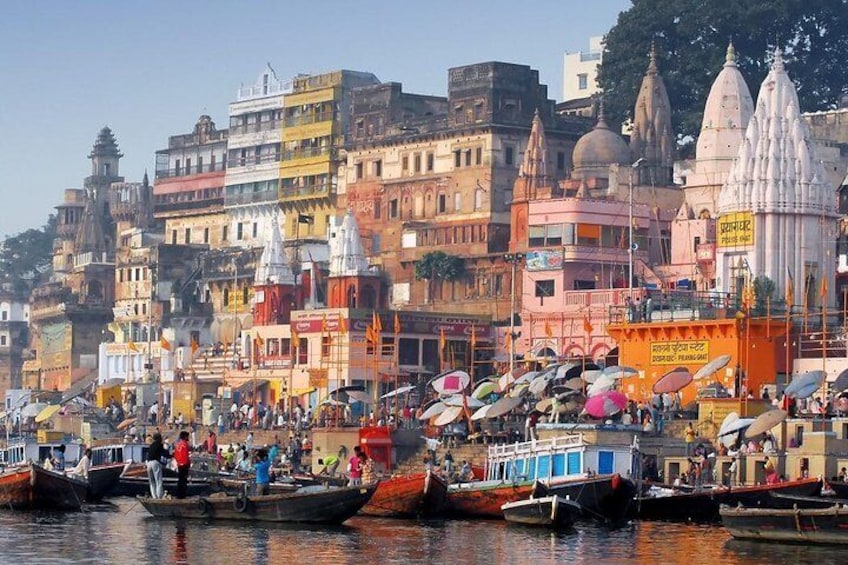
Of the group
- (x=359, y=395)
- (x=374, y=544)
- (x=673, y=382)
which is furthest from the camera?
(x=359, y=395)

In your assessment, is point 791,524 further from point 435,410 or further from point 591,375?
point 435,410

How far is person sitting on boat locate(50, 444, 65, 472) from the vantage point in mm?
52250

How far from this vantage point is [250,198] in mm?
93625

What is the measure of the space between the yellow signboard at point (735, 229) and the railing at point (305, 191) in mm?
28749

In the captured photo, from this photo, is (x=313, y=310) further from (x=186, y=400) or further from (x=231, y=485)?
(x=231, y=485)

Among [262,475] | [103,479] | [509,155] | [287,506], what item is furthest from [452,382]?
[509,155]

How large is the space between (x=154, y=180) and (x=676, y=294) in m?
44.0

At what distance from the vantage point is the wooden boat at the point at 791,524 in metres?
36.9

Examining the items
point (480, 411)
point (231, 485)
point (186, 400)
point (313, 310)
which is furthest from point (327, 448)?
point (186, 400)

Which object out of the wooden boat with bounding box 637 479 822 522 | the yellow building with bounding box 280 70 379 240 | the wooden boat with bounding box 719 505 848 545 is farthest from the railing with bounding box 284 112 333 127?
the wooden boat with bounding box 719 505 848 545

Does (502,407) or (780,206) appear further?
(780,206)

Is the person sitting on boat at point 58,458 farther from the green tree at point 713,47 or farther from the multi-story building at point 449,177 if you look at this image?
the green tree at point 713,47

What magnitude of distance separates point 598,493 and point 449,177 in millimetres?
40233

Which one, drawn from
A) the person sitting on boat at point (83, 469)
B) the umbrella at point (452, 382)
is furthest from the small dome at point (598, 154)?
the person sitting on boat at point (83, 469)
